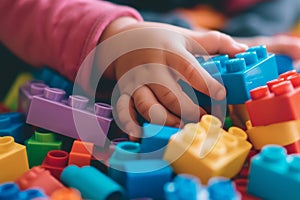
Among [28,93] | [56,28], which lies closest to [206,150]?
[28,93]

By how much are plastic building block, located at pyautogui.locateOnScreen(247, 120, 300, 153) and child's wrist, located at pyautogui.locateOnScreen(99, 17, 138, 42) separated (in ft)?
0.83

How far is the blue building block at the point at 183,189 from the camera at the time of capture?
334 mm

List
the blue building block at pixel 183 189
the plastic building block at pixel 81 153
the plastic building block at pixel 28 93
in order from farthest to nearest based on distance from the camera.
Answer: the plastic building block at pixel 28 93 < the plastic building block at pixel 81 153 < the blue building block at pixel 183 189

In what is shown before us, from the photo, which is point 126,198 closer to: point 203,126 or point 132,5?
point 203,126

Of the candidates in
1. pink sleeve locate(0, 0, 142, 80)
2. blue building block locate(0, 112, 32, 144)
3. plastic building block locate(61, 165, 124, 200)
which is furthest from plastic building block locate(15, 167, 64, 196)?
pink sleeve locate(0, 0, 142, 80)

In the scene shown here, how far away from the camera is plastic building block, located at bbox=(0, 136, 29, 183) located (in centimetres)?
41

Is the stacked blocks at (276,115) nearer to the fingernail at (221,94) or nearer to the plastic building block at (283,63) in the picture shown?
the fingernail at (221,94)

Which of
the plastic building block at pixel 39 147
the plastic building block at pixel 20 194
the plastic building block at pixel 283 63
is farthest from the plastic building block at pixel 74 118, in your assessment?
the plastic building block at pixel 283 63

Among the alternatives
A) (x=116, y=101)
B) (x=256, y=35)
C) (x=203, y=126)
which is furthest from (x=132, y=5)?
(x=203, y=126)

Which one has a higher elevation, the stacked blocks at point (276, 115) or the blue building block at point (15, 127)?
the stacked blocks at point (276, 115)

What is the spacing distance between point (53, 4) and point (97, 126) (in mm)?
310

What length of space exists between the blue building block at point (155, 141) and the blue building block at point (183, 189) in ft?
0.19

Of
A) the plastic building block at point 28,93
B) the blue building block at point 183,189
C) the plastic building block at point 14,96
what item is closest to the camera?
the blue building block at point 183,189

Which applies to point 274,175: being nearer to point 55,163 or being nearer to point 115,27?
point 55,163
